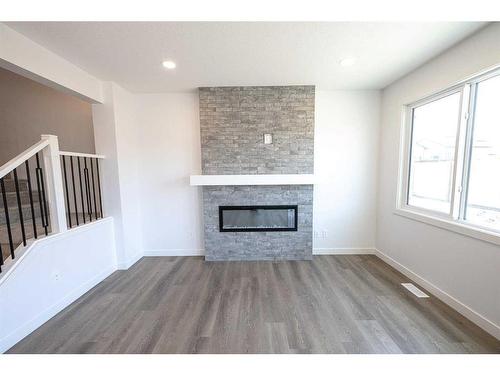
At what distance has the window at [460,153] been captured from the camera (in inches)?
72.1

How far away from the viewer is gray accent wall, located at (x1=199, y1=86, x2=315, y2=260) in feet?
10.1

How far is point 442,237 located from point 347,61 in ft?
7.27

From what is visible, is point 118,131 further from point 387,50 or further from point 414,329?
point 414,329

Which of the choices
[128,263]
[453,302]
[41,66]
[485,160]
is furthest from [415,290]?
[41,66]

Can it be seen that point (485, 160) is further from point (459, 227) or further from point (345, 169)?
point (345, 169)

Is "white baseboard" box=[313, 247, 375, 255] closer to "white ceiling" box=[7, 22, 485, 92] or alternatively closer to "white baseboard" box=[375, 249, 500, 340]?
"white baseboard" box=[375, 249, 500, 340]

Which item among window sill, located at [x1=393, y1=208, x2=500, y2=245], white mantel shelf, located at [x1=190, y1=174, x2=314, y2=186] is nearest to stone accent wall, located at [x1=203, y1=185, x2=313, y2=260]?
white mantel shelf, located at [x1=190, y1=174, x2=314, y2=186]

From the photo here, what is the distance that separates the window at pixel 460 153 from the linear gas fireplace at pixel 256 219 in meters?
1.69

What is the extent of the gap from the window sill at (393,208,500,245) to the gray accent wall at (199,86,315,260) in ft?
4.38

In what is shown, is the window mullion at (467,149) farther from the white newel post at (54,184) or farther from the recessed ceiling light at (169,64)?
the white newel post at (54,184)

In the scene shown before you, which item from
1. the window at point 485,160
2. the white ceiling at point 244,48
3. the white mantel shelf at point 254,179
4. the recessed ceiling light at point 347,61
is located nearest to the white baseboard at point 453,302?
the window at point 485,160

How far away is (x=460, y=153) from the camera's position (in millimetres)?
2066
